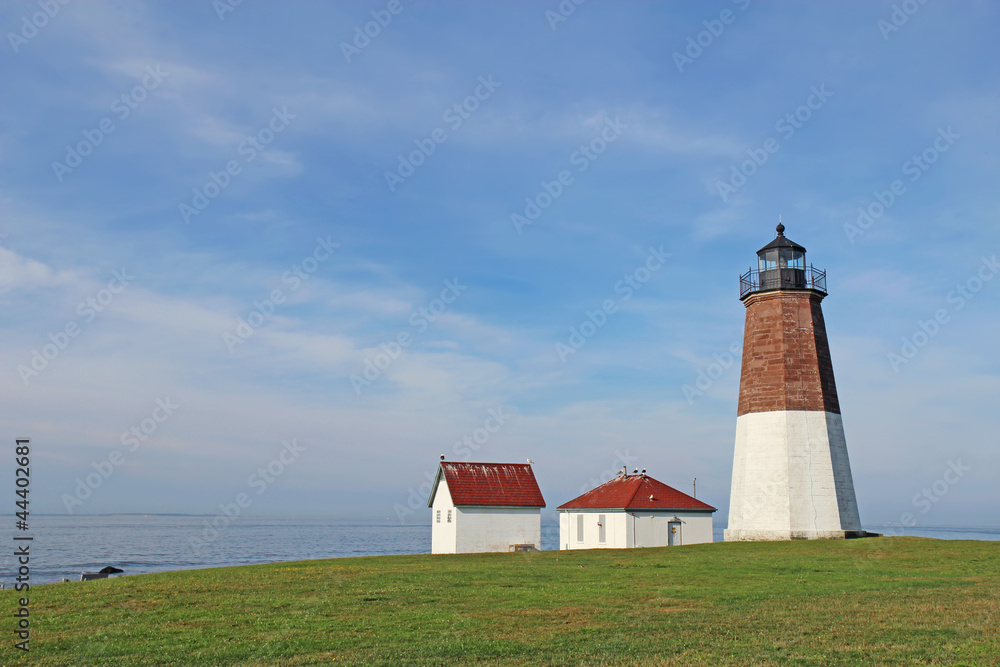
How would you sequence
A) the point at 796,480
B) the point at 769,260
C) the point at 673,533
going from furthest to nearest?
the point at 673,533
the point at 769,260
the point at 796,480

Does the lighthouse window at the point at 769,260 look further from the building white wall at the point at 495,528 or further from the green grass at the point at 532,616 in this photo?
the building white wall at the point at 495,528

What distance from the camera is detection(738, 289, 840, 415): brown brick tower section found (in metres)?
35.6

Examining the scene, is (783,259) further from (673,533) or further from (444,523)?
(444,523)

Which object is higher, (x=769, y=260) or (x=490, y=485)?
(x=769, y=260)

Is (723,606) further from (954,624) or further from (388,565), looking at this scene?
(388,565)

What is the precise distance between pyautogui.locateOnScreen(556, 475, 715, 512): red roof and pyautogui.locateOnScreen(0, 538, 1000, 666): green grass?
18271mm

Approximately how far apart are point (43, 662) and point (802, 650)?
36.7 feet

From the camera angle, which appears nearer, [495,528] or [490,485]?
[495,528]

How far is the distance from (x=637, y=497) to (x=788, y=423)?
1218 centimetres

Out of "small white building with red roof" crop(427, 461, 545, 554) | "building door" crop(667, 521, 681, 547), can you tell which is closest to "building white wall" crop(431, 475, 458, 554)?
"small white building with red roof" crop(427, 461, 545, 554)

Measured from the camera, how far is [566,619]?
1483cm

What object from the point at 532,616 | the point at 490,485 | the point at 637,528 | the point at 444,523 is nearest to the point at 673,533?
the point at 637,528

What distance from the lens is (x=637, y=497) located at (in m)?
44.6

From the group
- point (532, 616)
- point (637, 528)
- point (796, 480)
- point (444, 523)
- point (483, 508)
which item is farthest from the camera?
point (444, 523)
